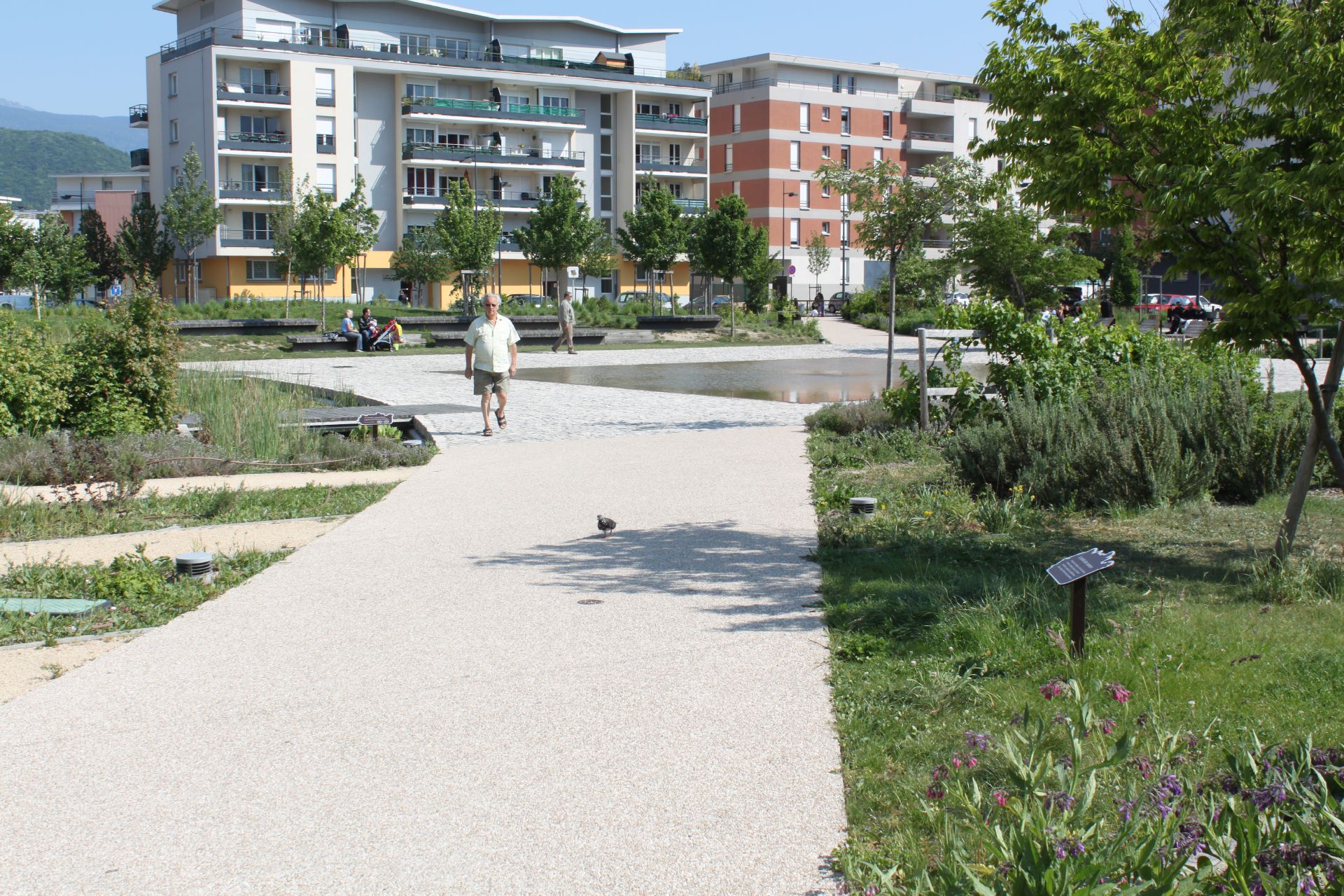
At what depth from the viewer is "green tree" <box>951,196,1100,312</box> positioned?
28.9m

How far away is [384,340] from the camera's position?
112 ft

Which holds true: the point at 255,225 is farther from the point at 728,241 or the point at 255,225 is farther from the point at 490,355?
the point at 490,355

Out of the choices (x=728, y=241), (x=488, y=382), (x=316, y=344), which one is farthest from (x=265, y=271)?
(x=488, y=382)

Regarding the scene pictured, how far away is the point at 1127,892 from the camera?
105 inches

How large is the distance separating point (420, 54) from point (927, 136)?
37334 millimetres

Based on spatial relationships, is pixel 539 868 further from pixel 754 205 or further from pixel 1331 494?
pixel 754 205

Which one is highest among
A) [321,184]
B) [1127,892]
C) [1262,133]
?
[321,184]

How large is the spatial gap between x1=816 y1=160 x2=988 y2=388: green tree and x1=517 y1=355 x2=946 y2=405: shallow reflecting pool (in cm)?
267

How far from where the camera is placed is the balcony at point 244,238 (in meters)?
63.3

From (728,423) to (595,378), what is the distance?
901 cm

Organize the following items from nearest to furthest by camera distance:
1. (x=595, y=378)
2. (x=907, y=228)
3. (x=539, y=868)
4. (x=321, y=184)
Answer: (x=539, y=868), (x=907, y=228), (x=595, y=378), (x=321, y=184)

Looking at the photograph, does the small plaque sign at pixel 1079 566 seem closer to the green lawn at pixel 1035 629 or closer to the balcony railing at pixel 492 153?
the green lawn at pixel 1035 629

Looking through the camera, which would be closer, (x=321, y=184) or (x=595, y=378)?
(x=595, y=378)

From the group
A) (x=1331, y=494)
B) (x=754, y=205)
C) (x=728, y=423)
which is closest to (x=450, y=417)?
(x=728, y=423)
